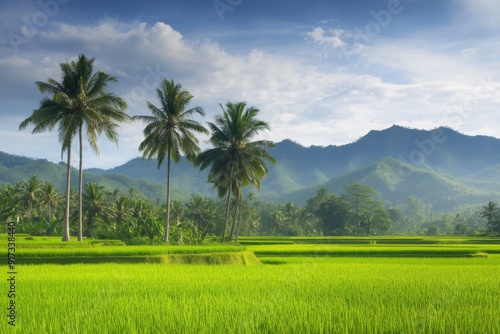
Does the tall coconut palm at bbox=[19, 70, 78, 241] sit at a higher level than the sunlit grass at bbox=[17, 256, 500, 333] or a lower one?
higher

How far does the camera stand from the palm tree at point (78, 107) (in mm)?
28156

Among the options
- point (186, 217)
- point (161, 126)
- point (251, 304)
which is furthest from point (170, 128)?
point (186, 217)

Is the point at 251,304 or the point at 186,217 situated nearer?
the point at 251,304

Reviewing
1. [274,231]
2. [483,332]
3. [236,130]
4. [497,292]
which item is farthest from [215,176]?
[274,231]

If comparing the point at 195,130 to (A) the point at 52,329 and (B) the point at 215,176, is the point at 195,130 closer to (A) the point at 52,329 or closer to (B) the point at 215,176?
(B) the point at 215,176

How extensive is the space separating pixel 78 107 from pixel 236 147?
14822 mm

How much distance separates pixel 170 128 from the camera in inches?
1371

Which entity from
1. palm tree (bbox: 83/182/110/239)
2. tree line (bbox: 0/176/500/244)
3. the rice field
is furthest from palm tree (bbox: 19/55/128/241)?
palm tree (bbox: 83/182/110/239)

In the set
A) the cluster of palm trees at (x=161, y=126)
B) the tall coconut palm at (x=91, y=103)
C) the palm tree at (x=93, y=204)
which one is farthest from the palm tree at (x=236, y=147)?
the palm tree at (x=93, y=204)

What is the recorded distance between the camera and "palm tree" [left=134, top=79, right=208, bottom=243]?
3456 centimetres

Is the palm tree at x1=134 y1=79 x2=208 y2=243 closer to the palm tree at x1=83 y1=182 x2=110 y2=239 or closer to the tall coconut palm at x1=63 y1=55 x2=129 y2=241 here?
the tall coconut palm at x1=63 y1=55 x2=129 y2=241

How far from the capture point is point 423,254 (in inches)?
1089

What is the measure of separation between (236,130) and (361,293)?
1203 inches

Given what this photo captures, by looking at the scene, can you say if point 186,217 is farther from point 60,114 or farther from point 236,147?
point 60,114
